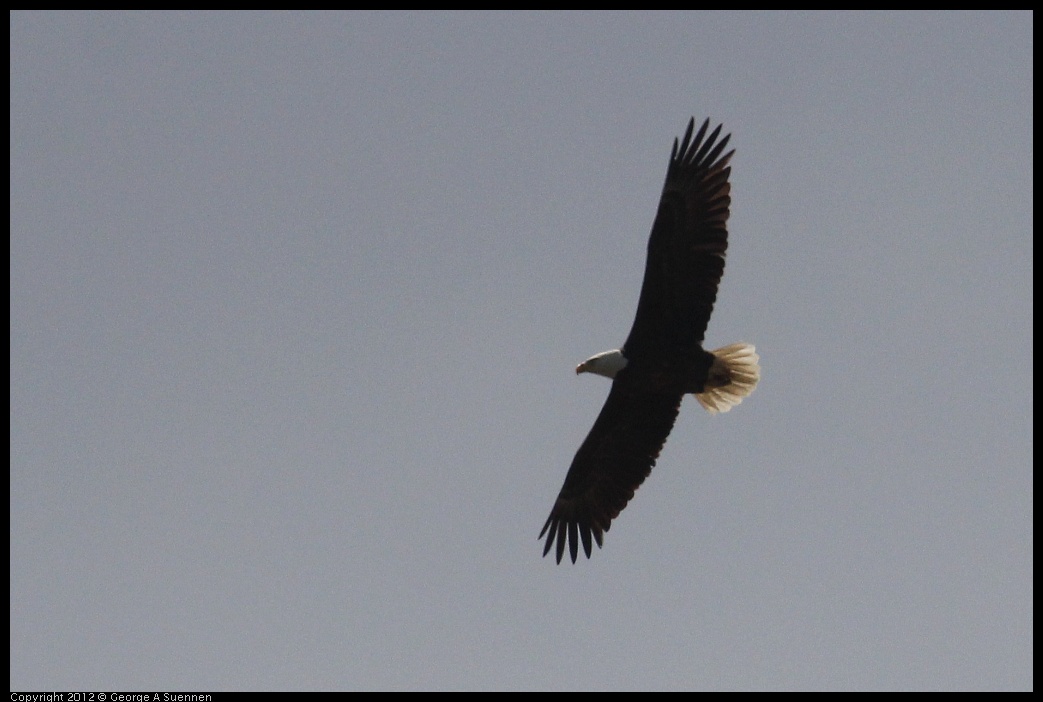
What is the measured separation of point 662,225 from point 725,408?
85.2 inches

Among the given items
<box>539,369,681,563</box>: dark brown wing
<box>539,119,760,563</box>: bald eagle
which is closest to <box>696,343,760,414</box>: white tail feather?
<box>539,119,760,563</box>: bald eagle

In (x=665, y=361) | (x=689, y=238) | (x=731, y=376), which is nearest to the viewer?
(x=689, y=238)

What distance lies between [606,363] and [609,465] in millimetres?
1184

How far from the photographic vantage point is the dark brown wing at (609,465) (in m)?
11.8

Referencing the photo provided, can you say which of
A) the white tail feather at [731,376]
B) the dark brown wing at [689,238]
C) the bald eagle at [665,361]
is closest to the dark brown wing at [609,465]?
the bald eagle at [665,361]

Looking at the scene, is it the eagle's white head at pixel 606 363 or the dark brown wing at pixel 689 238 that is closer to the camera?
the dark brown wing at pixel 689 238

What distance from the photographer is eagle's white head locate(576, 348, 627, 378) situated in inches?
446

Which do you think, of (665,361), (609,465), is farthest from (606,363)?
(609,465)

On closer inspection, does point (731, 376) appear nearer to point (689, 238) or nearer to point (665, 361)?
point (665, 361)

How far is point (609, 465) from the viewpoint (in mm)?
12070

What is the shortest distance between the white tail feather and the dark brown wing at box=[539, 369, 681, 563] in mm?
418

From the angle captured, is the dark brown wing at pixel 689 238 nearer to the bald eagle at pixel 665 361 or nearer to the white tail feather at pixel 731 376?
the bald eagle at pixel 665 361
